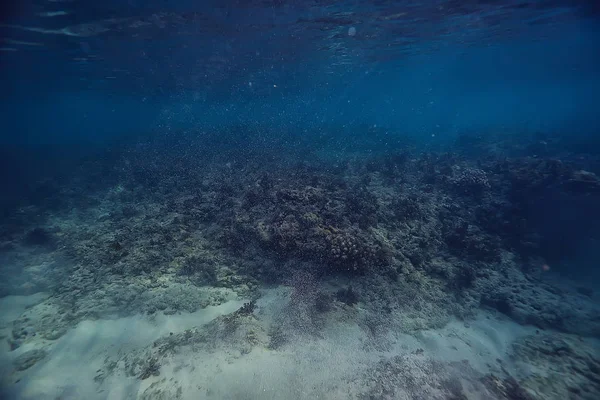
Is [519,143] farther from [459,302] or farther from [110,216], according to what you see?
[110,216]

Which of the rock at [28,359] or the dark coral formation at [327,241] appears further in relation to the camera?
the dark coral formation at [327,241]

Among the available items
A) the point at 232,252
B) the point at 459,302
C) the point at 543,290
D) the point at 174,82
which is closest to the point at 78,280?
the point at 232,252

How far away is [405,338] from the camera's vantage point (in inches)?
250

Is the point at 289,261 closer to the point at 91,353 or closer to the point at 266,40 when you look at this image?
the point at 91,353

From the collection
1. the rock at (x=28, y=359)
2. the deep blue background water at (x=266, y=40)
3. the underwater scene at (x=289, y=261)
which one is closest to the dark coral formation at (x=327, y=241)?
the underwater scene at (x=289, y=261)

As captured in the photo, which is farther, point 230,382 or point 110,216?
point 110,216

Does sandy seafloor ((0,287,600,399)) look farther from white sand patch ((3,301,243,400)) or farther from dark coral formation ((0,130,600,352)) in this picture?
dark coral formation ((0,130,600,352))

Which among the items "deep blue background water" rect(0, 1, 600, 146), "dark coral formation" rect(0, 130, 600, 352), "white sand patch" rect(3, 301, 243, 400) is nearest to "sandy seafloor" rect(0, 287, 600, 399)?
"white sand patch" rect(3, 301, 243, 400)

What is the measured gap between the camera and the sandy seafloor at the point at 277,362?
505cm

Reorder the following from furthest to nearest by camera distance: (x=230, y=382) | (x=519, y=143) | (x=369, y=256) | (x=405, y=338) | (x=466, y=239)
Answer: (x=519, y=143) → (x=466, y=239) → (x=369, y=256) → (x=405, y=338) → (x=230, y=382)

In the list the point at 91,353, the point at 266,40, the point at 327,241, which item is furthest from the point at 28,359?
the point at 266,40

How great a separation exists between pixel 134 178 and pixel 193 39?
1018cm

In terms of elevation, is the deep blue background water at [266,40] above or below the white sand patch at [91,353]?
above

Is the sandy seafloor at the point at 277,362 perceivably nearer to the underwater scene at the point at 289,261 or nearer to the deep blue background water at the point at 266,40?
the underwater scene at the point at 289,261
